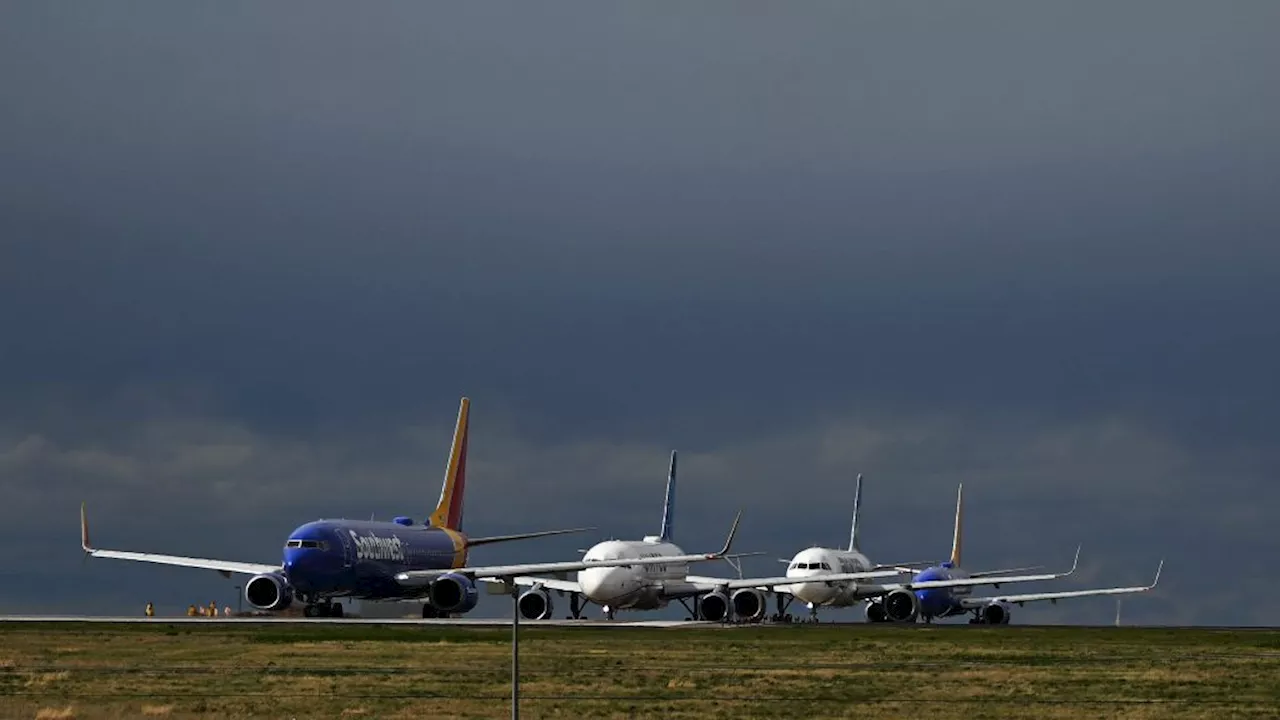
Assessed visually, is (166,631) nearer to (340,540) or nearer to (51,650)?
(51,650)

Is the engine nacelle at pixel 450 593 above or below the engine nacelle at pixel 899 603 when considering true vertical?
above

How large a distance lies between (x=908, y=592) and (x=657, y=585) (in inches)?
876

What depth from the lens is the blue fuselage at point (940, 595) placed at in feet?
401

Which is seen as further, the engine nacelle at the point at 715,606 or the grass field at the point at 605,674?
the engine nacelle at the point at 715,606

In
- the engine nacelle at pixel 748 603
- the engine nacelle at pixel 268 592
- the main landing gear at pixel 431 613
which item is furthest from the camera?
the engine nacelle at pixel 748 603

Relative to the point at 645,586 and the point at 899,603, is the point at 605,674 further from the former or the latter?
the point at 899,603

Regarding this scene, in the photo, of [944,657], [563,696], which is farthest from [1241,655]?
[563,696]

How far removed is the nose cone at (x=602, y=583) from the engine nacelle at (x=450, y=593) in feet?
22.2

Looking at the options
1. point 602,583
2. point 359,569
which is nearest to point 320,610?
point 359,569

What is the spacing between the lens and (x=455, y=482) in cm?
11838

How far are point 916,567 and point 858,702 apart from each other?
82.1 m

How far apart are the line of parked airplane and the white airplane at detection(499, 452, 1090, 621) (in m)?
0.08

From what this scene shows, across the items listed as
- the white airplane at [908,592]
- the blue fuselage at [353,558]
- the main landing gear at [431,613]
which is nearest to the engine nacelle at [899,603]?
the white airplane at [908,592]

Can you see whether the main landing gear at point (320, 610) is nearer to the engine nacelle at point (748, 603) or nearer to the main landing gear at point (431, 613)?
the main landing gear at point (431, 613)
